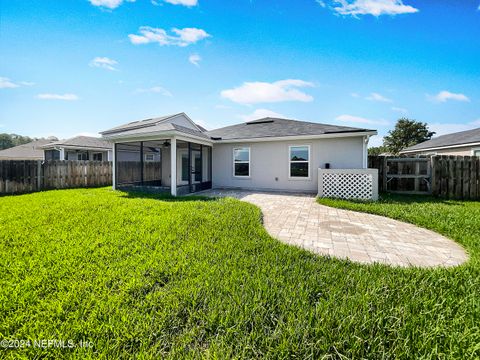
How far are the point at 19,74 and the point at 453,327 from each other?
14.4 meters

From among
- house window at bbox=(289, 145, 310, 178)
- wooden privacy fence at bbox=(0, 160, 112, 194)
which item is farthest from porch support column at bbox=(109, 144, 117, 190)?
house window at bbox=(289, 145, 310, 178)

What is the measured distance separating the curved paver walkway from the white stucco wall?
3.86m

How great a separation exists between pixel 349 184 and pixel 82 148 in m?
20.5

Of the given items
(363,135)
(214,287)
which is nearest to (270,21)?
(363,135)

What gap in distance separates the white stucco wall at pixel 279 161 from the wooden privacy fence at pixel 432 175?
1.56 m

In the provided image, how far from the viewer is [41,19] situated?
6488 mm

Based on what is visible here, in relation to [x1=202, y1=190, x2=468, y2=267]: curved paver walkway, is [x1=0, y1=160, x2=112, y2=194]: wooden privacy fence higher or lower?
higher

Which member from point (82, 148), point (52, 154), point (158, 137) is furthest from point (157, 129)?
point (52, 154)

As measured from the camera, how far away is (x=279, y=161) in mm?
10523

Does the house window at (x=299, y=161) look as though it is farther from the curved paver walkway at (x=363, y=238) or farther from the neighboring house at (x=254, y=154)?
the curved paver walkway at (x=363, y=238)

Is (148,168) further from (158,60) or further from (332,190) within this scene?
(332,190)

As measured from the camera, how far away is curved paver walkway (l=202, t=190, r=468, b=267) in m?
3.34

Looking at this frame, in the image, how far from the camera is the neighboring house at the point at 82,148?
1797 cm

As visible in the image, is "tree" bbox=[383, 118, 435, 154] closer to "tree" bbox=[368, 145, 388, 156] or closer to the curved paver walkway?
"tree" bbox=[368, 145, 388, 156]
